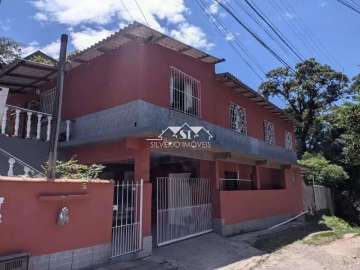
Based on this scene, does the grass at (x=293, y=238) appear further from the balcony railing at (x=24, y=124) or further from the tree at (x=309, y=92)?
the tree at (x=309, y=92)

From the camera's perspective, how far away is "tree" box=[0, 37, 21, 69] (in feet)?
48.7

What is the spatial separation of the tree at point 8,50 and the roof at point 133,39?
19.4ft

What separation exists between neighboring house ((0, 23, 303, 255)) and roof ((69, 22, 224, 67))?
0.03 m

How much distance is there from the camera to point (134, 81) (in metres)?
8.94

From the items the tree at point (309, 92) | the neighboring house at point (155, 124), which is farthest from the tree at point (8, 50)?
the tree at point (309, 92)

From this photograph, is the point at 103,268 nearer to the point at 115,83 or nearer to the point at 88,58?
the point at 115,83

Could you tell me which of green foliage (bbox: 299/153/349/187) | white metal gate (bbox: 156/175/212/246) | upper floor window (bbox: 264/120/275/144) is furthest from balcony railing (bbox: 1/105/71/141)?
green foliage (bbox: 299/153/349/187)

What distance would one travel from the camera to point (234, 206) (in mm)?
12156

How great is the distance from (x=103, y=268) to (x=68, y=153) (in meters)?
4.77

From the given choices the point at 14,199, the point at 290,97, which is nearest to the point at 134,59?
the point at 14,199

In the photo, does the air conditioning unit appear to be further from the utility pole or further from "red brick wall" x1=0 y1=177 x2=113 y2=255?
the utility pole

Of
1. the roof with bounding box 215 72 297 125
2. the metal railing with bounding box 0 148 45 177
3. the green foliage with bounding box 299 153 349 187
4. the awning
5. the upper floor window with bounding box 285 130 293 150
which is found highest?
the roof with bounding box 215 72 297 125

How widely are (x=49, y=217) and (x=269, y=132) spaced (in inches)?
497

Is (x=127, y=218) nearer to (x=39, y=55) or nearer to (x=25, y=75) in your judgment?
(x=25, y=75)
